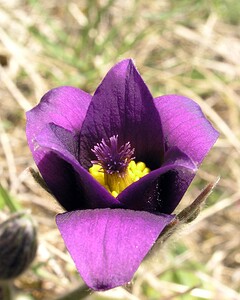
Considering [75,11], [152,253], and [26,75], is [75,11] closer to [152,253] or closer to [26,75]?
[26,75]

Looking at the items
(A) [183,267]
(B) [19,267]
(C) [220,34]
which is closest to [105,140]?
(B) [19,267]

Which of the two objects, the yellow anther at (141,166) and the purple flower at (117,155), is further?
the yellow anther at (141,166)

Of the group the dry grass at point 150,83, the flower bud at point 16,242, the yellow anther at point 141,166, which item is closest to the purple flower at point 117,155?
the yellow anther at point 141,166

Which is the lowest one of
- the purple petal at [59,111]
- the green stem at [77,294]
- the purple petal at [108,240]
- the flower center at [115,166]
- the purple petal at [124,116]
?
the green stem at [77,294]

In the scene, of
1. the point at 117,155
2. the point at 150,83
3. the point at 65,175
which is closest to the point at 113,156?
the point at 117,155

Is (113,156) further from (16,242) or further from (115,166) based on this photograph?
(16,242)

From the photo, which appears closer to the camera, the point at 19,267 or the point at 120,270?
the point at 120,270

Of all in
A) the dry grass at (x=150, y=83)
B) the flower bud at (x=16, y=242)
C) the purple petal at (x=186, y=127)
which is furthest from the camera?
the dry grass at (x=150, y=83)

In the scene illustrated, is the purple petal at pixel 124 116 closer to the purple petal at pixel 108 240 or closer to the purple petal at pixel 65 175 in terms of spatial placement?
the purple petal at pixel 65 175
